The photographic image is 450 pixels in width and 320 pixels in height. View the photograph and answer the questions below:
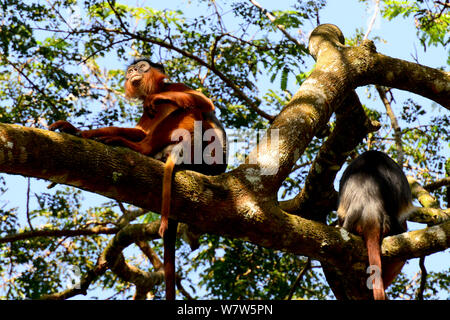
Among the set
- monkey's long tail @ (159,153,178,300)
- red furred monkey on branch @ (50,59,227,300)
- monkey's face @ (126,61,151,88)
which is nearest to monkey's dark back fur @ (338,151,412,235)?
red furred monkey on branch @ (50,59,227,300)

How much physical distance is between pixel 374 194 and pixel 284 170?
1.60 metres

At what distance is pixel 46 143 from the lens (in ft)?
6.66

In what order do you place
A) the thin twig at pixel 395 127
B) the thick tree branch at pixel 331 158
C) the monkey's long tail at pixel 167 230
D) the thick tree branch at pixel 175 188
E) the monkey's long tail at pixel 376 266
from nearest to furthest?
1. the thick tree branch at pixel 175 188
2. the monkey's long tail at pixel 167 230
3. the monkey's long tail at pixel 376 266
4. the thick tree branch at pixel 331 158
5. the thin twig at pixel 395 127

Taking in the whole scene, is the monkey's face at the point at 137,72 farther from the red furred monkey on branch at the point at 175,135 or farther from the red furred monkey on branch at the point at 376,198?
the red furred monkey on branch at the point at 376,198

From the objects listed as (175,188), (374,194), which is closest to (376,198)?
(374,194)

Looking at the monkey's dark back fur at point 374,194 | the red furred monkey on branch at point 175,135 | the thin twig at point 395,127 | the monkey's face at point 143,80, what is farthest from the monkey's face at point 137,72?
the thin twig at point 395,127

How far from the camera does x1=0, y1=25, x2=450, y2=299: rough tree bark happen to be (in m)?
2.08

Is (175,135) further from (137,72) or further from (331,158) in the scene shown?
(331,158)

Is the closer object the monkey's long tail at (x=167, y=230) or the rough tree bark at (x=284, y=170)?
the rough tree bark at (x=284, y=170)

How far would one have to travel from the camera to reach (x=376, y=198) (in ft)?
12.9

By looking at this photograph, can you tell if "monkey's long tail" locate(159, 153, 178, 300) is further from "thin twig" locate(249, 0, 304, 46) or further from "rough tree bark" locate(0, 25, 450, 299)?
"thin twig" locate(249, 0, 304, 46)

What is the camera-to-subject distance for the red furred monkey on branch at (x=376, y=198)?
12.0 feet

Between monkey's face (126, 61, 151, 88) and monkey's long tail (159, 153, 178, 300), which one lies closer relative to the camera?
monkey's long tail (159, 153, 178, 300)
